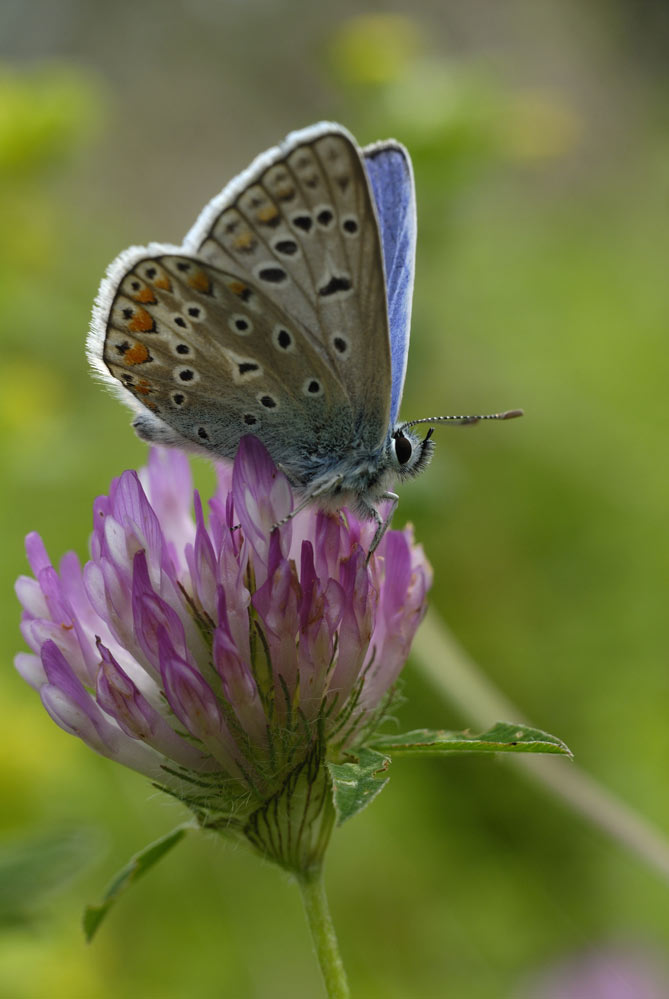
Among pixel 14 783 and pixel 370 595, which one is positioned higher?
pixel 370 595

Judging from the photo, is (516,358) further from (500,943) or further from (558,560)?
(500,943)

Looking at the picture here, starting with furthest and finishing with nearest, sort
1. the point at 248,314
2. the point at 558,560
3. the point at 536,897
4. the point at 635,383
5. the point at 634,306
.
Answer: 1. the point at 634,306
2. the point at 635,383
3. the point at 558,560
4. the point at 536,897
5. the point at 248,314

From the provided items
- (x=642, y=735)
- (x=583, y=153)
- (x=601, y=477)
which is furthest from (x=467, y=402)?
(x=583, y=153)

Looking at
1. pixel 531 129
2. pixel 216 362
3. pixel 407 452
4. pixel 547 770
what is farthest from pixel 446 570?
pixel 216 362

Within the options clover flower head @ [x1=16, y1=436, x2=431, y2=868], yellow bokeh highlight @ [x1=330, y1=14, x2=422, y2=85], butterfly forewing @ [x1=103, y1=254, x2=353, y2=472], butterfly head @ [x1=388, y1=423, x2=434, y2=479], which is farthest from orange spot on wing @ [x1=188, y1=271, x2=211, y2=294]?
yellow bokeh highlight @ [x1=330, y1=14, x2=422, y2=85]

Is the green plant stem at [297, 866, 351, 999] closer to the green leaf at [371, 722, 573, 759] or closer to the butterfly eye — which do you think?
the green leaf at [371, 722, 573, 759]

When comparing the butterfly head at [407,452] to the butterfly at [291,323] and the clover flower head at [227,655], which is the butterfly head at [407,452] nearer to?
the butterfly at [291,323]

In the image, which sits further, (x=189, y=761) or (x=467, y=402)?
(x=467, y=402)

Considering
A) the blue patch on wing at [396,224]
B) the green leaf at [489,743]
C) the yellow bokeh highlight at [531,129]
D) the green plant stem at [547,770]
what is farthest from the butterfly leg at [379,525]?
the yellow bokeh highlight at [531,129]
